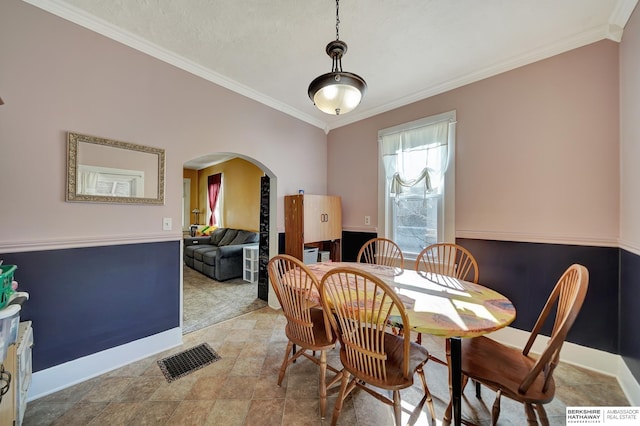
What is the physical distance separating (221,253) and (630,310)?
194 inches

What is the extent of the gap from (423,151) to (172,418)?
10.9ft

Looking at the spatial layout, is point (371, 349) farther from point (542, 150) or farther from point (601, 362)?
point (542, 150)

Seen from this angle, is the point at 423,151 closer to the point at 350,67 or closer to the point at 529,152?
the point at 529,152

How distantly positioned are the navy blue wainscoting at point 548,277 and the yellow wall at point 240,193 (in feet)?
13.5

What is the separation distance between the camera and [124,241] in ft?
6.64

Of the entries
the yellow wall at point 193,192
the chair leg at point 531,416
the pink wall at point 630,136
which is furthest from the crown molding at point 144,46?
the yellow wall at point 193,192

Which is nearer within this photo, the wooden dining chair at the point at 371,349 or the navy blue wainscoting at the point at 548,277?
the wooden dining chair at the point at 371,349

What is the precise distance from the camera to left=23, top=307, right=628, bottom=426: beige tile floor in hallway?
4.88 feet

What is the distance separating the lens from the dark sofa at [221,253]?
4.43 meters

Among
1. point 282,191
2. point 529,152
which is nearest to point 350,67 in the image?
point 282,191

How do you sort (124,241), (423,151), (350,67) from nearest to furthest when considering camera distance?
(124,241) → (350,67) → (423,151)

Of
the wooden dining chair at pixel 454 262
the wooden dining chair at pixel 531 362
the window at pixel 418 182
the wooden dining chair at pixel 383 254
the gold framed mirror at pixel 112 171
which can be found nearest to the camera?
the wooden dining chair at pixel 531 362

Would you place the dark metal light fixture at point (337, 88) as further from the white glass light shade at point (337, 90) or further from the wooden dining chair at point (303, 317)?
the wooden dining chair at point (303, 317)

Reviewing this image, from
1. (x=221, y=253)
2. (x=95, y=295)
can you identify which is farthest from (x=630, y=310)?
(x=221, y=253)
